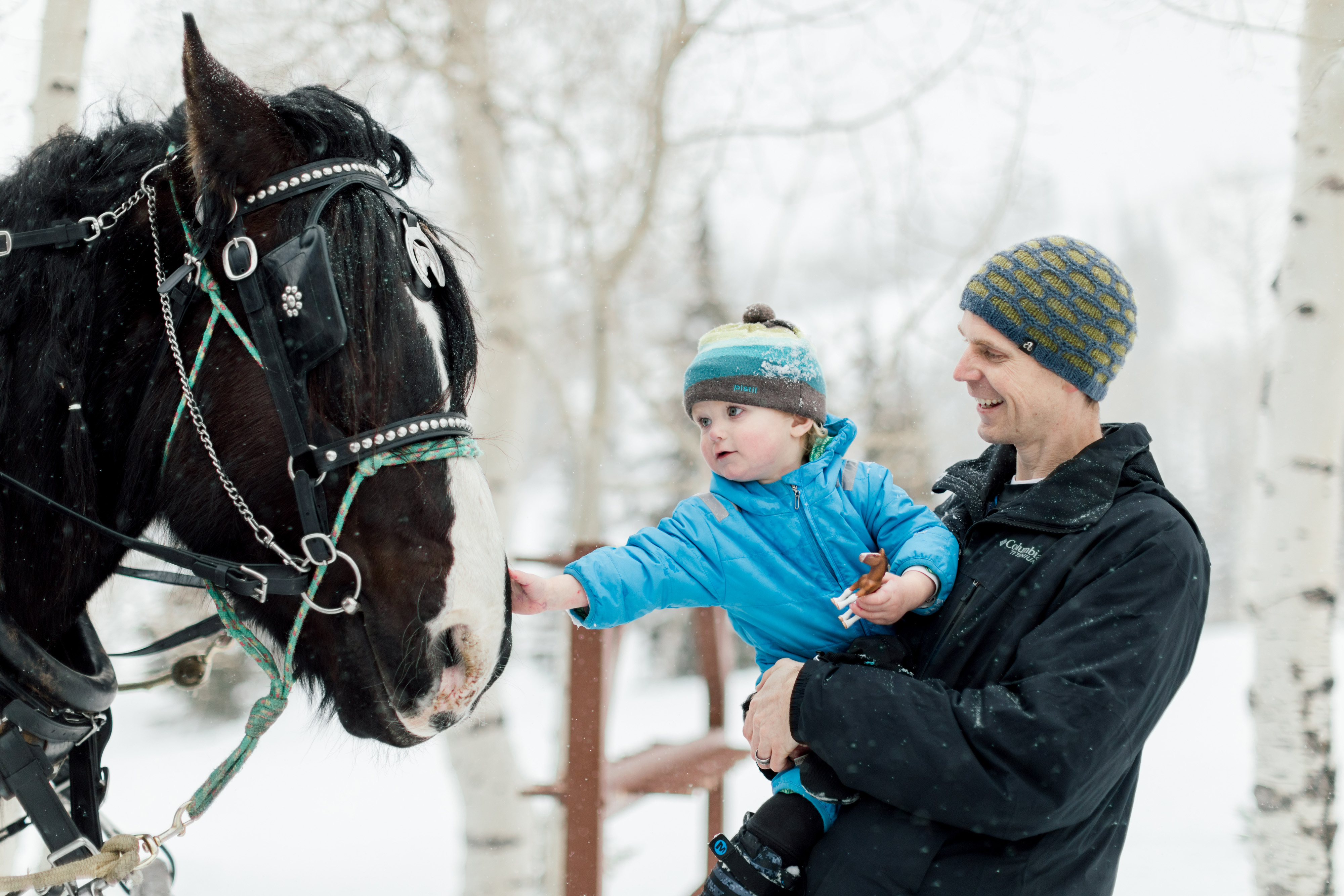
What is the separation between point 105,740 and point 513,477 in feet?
11.7

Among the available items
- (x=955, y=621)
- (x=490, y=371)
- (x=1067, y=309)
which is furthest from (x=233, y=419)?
(x=490, y=371)

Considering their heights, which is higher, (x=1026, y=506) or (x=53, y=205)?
(x=53, y=205)

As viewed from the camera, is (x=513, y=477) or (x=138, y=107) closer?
(x=138, y=107)

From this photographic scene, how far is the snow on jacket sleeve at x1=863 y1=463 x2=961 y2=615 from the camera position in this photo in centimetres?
155

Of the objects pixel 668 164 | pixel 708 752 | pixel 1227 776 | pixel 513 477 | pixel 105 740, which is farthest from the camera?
pixel 1227 776

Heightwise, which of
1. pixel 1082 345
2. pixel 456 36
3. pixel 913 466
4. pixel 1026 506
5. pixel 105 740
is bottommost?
pixel 913 466

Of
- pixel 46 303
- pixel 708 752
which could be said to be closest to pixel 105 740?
pixel 46 303

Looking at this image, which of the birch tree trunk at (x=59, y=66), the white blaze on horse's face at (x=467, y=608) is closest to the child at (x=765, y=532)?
the white blaze on horse's face at (x=467, y=608)

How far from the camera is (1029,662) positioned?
1278mm

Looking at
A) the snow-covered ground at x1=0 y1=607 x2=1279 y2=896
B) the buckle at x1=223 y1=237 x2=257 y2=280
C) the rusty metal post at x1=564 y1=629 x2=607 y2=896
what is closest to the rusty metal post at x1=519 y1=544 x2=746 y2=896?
the rusty metal post at x1=564 y1=629 x2=607 y2=896

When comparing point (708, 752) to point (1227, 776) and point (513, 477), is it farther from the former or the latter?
point (1227, 776)

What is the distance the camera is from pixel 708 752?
357 centimetres

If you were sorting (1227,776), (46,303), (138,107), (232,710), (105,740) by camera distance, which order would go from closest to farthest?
1. (46,303)
2. (105,740)
3. (138,107)
4. (1227,776)
5. (232,710)

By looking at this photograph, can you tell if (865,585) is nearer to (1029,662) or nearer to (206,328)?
(1029,662)
